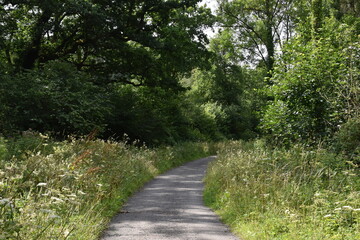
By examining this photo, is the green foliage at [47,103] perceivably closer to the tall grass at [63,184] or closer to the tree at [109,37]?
the tall grass at [63,184]

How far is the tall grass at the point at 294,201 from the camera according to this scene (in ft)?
20.0

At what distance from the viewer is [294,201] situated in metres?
7.48

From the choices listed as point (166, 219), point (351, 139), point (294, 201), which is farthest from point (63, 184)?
point (351, 139)

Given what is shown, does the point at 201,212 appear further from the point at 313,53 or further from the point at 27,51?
the point at 27,51

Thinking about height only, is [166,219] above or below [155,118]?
below

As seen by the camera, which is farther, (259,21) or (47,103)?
(259,21)

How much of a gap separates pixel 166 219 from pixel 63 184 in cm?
257

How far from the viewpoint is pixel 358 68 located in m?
12.1

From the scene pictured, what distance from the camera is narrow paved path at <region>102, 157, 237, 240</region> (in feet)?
22.8

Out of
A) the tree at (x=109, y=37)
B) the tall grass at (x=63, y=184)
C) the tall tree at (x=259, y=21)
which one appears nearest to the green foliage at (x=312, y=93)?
the tall grass at (x=63, y=184)

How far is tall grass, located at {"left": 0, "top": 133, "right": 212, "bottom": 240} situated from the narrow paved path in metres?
0.38

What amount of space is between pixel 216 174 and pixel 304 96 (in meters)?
4.37

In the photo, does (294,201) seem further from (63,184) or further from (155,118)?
(155,118)

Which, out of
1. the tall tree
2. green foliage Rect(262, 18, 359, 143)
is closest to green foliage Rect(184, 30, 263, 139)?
the tall tree
